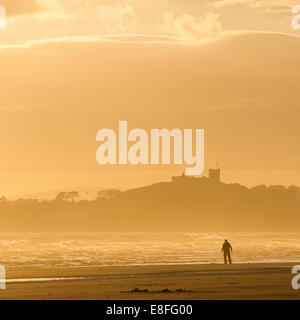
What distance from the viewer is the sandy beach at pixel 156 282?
40.4 m

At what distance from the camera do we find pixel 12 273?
56.9 m

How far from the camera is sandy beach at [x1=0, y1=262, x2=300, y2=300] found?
133ft

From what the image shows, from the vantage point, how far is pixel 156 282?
156 ft
